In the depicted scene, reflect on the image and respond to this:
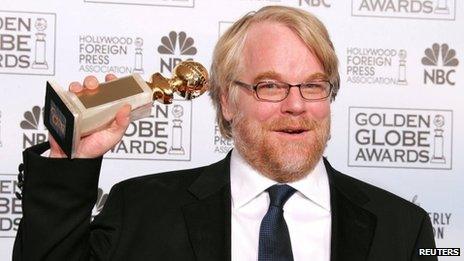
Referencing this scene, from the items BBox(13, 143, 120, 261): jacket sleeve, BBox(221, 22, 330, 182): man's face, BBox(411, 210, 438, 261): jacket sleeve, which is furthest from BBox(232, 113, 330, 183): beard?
BBox(13, 143, 120, 261): jacket sleeve

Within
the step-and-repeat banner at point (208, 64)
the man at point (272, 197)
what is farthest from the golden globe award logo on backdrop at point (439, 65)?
the man at point (272, 197)

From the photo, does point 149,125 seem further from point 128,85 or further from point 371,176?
point 128,85

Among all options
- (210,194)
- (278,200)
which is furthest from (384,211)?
(210,194)

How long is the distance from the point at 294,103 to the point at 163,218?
0.33 metres

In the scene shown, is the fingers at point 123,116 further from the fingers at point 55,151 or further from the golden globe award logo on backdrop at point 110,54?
the golden globe award logo on backdrop at point 110,54

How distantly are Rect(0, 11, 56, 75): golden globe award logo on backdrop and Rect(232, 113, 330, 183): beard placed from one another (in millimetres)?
837

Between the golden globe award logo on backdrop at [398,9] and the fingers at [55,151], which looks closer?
the fingers at [55,151]

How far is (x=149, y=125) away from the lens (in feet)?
8.34

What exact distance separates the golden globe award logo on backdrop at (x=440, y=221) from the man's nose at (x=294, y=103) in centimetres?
98

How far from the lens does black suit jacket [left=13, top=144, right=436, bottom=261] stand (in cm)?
157

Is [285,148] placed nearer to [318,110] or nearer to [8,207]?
[318,110]

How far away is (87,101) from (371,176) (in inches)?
49.4

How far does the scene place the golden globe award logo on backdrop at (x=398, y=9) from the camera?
2.63m

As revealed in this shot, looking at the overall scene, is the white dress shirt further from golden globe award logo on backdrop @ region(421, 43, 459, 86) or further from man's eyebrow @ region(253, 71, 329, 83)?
golden globe award logo on backdrop @ region(421, 43, 459, 86)
